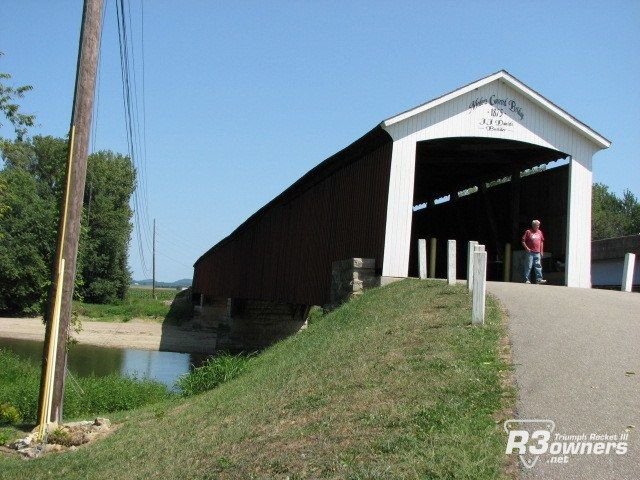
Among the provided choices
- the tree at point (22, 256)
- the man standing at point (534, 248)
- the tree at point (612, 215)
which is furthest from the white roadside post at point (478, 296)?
the tree at point (612, 215)

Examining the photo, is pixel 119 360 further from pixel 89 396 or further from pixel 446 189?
pixel 89 396

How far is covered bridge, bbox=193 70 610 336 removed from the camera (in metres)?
14.4

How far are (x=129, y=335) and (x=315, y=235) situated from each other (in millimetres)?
27676

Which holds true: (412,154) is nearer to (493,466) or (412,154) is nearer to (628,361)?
(628,361)

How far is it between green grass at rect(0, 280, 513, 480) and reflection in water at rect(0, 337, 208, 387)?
1582cm

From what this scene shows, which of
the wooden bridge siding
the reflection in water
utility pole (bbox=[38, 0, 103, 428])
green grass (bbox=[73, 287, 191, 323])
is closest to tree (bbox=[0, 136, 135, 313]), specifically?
green grass (bbox=[73, 287, 191, 323])

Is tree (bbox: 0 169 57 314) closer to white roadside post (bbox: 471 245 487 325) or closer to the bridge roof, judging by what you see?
the bridge roof

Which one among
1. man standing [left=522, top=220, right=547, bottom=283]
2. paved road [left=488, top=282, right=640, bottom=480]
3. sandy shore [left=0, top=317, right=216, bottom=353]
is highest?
man standing [left=522, top=220, right=547, bottom=283]

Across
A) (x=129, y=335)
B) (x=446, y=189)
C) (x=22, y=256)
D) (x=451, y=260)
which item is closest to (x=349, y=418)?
(x=451, y=260)

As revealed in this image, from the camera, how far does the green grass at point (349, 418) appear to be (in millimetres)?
5129

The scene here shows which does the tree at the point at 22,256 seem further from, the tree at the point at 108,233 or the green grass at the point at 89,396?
the green grass at the point at 89,396

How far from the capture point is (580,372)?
6629 millimetres

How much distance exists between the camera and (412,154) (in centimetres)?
1448

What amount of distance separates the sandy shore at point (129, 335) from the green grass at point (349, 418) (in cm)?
2997
